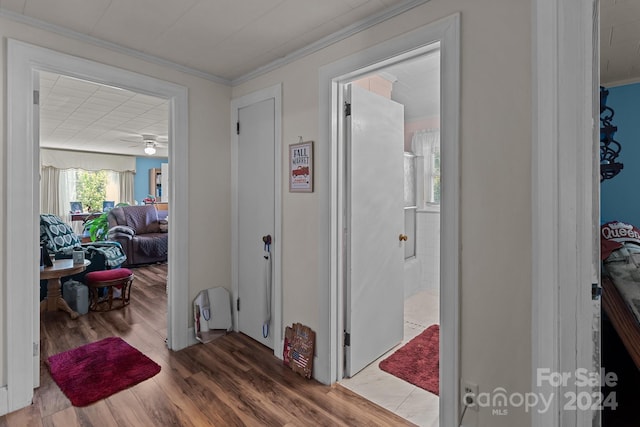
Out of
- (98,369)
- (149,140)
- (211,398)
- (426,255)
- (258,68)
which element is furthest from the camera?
(149,140)

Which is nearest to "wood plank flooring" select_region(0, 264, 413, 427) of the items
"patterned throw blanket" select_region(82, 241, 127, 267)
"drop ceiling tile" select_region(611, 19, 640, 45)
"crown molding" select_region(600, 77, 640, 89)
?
"patterned throw blanket" select_region(82, 241, 127, 267)

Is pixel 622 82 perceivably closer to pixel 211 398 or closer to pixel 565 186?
pixel 565 186

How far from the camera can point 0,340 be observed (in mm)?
1989

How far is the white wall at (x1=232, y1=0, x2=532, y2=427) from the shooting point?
58.0 inches

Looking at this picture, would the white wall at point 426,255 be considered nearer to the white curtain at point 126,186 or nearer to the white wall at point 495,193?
the white wall at point 495,193

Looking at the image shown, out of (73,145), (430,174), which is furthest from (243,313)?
(73,145)

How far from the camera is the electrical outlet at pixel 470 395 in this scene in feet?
5.33

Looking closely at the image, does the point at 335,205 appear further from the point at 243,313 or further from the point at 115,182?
the point at 115,182

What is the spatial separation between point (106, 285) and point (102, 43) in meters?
2.60

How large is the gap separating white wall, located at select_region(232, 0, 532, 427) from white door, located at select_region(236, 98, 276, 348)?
1.52 m

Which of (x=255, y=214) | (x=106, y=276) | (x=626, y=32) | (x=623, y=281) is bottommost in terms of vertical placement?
(x=106, y=276)

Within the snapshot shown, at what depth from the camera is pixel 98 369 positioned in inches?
96.8

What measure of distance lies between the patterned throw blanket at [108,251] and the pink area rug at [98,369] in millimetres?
1629

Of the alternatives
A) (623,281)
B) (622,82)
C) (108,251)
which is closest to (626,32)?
(622,82)
